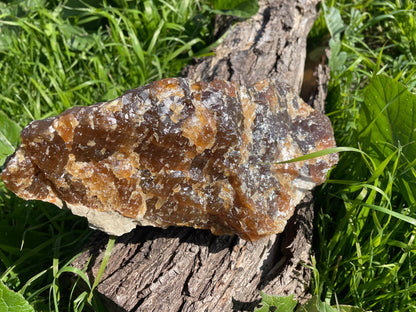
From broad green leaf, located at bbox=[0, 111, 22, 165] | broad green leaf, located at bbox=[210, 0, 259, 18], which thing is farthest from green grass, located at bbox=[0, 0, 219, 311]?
broad green leaf, located at bbox=[210, 0, 259, 18]

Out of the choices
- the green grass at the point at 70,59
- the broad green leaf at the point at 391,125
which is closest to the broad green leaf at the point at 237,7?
the green grass at the point at 70,59

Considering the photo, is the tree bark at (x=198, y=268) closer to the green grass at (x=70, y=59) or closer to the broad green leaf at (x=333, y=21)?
the green grass at (x=70, y=59)

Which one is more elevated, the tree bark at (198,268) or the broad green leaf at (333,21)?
the broad green leaf at (333,21)

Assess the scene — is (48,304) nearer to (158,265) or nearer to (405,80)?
(158,265)

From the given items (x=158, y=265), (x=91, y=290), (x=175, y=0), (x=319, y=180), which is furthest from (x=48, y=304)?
(x=175, y=0)

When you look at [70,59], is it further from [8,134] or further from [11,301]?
[11,301]
